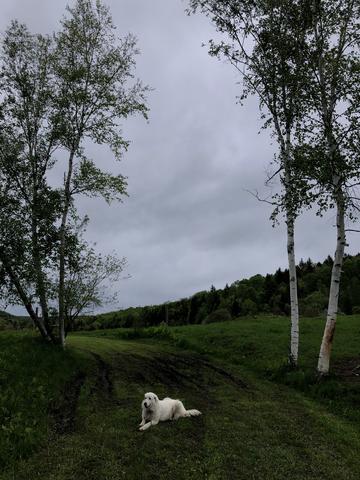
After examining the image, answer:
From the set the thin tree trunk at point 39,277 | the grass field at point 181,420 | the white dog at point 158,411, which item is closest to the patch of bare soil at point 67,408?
the grass field at point 181,420

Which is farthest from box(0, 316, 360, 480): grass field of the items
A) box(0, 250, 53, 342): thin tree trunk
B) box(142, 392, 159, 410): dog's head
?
box(0, 250, 53, 342): thin tree trunk

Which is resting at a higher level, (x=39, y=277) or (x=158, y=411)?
(x=39, y=277)

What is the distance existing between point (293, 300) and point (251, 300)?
4789 centimetres

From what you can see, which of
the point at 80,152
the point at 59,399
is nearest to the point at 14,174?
the point at 80,152

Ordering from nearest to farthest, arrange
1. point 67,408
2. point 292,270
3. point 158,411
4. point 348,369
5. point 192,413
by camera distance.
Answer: point 158,411 → point 192,413 → point 67,408 → point 348,369 → point 292,270

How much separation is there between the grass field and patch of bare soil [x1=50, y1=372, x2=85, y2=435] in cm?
5

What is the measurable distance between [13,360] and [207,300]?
197 ft

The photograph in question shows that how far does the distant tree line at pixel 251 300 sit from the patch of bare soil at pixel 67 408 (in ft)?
119

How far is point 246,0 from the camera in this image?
24484mm

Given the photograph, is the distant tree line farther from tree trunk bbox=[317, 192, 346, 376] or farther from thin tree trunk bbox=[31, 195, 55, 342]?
tree trunk bbox=[317, 192, 346, 376]

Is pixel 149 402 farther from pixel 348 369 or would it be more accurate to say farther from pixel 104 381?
pixel 348 369

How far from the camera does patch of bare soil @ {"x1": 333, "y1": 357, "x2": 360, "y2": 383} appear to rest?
19.2 m

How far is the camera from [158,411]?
520 inches

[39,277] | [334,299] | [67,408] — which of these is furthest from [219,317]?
[67,408]
